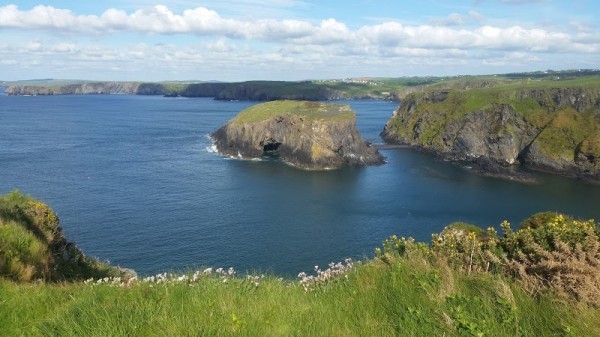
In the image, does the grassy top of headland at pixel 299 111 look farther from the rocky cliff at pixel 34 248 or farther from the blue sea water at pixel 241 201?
the rocky cliff at pixel 34 248

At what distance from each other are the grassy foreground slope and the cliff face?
311ft

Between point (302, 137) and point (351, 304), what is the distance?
3660 inches

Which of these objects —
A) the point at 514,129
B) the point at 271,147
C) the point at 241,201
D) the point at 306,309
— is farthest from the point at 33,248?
the point at 514,129

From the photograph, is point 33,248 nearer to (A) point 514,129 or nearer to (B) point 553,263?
(B) point 553,263

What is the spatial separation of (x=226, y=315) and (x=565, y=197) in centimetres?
8160

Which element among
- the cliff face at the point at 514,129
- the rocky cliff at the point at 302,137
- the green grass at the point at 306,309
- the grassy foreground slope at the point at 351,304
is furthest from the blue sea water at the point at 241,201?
the green grass at the point at 306,309

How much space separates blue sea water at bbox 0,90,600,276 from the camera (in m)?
47.5

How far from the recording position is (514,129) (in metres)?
115

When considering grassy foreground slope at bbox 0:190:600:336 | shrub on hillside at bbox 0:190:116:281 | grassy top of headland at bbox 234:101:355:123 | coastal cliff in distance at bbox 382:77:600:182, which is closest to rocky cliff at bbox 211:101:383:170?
grassy top of headland at bbox 234:101:355:123

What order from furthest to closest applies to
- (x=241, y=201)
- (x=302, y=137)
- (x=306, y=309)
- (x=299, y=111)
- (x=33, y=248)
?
1. (x=299, y=111)
2. (x=302, y=137)
3. (x=241, y=201)
4. (x=33, y=248)
5. (x=306, y=309)

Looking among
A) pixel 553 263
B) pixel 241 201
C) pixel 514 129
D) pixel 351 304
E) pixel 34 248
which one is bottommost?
pixel 241 201

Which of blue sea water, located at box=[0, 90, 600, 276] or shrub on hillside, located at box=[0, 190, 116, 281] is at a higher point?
shrub on hillside, located at box=[0, 190, 116, 281]

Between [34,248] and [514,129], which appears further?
[514,129]

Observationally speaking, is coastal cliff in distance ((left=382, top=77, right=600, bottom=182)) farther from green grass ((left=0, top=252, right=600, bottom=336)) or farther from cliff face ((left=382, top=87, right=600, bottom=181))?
green grass ((left=0, top=252, right=600, bottom=336))
